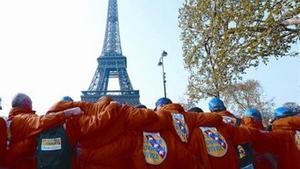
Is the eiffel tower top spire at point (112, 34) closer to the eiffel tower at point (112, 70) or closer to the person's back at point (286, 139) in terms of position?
the eiffel tower at point (112, 70)

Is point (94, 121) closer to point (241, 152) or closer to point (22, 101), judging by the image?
point (22, 101)

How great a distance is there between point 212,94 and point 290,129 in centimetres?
1382

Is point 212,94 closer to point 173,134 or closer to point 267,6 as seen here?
point 267,6

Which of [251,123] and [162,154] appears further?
[251,123]

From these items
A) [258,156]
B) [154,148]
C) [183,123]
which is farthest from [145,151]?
[258,156]

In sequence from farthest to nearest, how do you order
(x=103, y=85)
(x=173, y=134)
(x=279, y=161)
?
(x=103, y=85)
(x=279, y=161)
(x=173, y=134)

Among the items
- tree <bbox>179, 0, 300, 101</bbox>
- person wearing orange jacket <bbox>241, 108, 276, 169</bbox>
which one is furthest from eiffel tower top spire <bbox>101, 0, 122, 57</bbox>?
person wearing orange jacket <bbox>241, 108, 276, 169</bbox>

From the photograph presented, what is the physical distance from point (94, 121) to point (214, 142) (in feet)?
6.52

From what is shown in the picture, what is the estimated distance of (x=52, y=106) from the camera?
17.6 ft

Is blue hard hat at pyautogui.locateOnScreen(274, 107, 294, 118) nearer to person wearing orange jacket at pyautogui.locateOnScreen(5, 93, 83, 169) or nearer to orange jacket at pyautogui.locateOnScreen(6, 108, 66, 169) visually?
person wearing orange jacket at pyautogui.locateOnScreen(5, 93, 83, 169)

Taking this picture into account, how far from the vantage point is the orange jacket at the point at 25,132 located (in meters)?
5.02

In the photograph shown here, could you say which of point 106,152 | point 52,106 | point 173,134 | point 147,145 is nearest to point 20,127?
point 52,106

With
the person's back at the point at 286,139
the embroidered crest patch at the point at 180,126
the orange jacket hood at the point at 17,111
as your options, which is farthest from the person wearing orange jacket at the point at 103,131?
the person's back at the point at 286,139

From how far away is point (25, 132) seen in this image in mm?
5090
